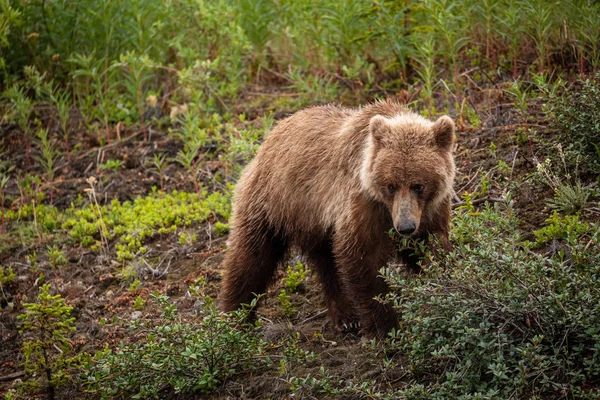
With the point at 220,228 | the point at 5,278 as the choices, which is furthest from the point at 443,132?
the point at 5,278

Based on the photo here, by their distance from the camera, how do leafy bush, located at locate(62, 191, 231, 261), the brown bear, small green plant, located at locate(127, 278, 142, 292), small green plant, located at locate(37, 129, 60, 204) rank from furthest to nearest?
small green plant, located at locate(37, 129, 60, 204) → leafy bush, located at locate(62, 191, 231, 261) → small green plant, located at locate(127, 278, 142, 292) → the brown bear

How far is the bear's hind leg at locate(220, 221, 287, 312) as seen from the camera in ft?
19.8

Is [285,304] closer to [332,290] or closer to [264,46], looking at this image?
[332,290]

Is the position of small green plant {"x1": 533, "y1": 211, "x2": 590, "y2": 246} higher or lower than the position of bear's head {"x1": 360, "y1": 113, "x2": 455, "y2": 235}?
lower

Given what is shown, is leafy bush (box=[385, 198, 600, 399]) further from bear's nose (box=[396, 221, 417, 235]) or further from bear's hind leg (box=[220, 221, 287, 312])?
bear's hind leg (box=[220, 221, 287, 312])

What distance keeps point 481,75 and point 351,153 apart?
11.2 ft

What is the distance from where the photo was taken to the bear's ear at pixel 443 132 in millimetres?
5062

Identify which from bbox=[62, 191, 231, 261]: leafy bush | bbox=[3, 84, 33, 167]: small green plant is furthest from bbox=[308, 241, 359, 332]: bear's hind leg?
bbox=[3, 84, 33, 167]: small green plant

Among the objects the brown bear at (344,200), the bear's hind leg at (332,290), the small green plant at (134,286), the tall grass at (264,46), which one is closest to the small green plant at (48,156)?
the tall grass at (264,46)

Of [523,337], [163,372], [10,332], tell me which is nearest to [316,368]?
[163,372]

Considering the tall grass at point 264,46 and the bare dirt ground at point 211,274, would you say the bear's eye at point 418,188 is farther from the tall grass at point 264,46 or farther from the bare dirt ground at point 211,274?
the tall grass at point 264,46

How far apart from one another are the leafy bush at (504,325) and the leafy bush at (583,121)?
159 cm

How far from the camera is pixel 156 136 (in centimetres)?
945

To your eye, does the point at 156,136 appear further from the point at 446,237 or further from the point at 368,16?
the point at 446,237
